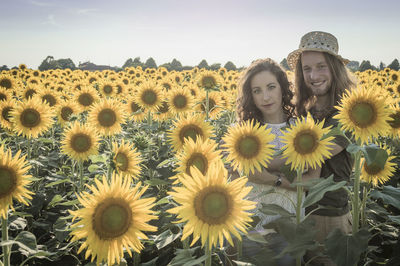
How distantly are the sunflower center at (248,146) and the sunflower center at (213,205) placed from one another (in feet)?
2.53

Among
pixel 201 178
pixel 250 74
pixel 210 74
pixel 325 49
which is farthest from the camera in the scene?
pixel 210 74

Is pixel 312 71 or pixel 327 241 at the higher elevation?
pixel 312 71

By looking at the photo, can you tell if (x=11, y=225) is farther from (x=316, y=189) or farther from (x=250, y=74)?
(x=250, y=74)

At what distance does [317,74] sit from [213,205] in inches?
103

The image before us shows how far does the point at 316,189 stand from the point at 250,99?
2130mm

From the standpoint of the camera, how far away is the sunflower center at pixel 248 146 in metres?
2.21

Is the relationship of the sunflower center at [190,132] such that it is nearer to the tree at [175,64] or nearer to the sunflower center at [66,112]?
the sunflower center at [66,112]

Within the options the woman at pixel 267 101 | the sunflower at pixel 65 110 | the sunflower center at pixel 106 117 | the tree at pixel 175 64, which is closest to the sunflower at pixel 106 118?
the sunflower center at pixel 106 117

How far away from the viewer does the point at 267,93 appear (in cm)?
343

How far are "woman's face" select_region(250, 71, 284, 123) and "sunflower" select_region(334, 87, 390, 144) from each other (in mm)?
1415

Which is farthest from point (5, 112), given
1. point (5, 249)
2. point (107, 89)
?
point (5, 249)

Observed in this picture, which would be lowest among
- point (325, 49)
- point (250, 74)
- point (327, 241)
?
point (327, 241)

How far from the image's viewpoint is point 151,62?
2559 centimetres

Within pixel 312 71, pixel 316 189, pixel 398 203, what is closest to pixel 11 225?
pixel 316 189
